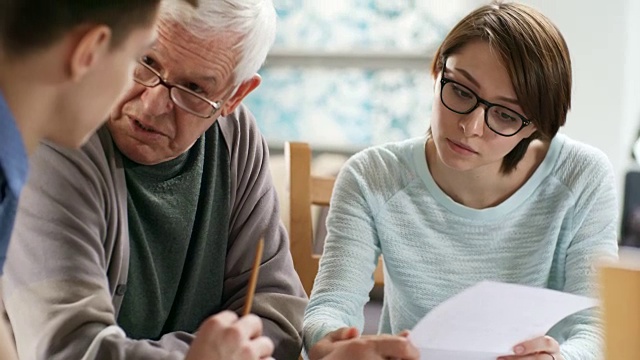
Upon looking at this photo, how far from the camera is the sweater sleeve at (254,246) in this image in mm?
1403

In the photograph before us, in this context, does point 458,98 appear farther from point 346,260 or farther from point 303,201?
point 303,201

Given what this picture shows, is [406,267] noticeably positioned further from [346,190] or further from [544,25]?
[544,25]

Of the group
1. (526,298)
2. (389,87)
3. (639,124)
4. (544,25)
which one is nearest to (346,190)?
(544,25)

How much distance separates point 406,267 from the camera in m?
1.66

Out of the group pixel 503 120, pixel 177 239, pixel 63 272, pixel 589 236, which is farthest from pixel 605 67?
pixel 63 272

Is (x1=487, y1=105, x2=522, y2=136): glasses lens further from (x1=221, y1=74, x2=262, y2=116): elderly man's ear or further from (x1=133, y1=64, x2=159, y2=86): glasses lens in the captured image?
(x1=133, y1=64, x2=159, y2=86): glasses lens

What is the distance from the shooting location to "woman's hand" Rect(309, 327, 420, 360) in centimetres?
122

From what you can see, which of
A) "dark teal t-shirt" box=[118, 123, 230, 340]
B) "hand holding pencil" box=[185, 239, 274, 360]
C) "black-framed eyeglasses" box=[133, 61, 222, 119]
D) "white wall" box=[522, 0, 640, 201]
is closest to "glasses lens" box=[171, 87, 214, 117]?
"black-framed eyeglasses" box=[133, 61, 222, 119]

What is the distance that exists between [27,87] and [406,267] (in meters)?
0.96

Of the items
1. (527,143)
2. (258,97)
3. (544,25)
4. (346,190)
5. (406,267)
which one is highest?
(544,25)

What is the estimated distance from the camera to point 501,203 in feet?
5.44

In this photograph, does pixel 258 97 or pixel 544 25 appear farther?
pixel 258 97

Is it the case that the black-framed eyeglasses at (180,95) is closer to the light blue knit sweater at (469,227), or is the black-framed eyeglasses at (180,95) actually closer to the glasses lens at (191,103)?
the glasses lens at (191,103)

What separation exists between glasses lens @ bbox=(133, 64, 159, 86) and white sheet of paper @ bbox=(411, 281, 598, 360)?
0.48 m
